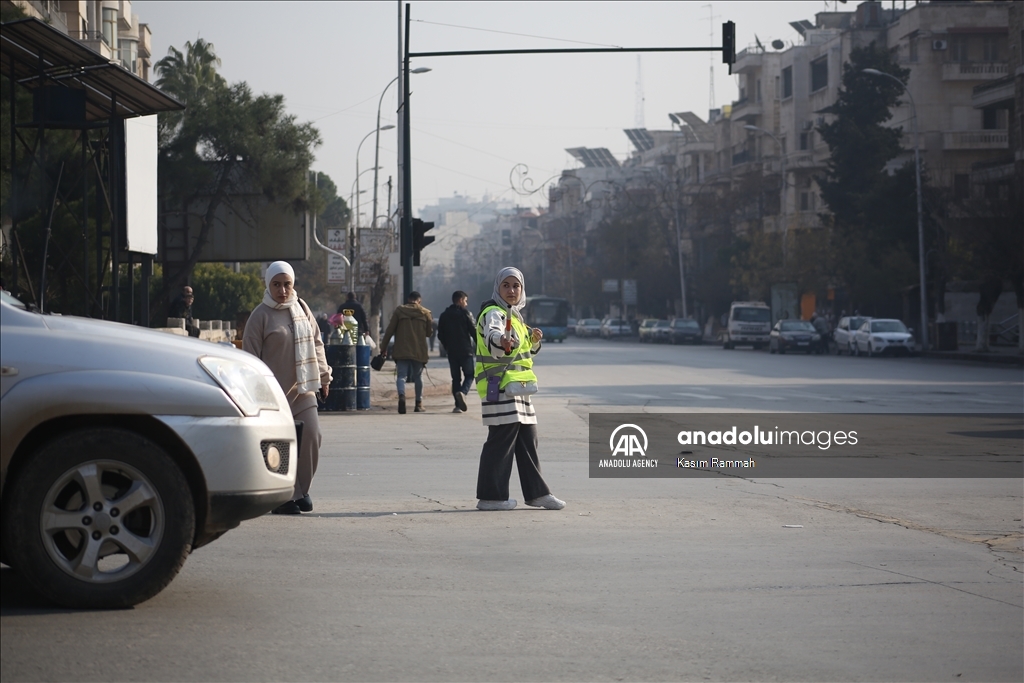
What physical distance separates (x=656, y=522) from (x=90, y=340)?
4405 mm

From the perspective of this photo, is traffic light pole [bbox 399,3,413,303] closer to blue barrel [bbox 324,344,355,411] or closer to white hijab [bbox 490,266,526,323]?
blue barrel [bbox 324,344,355,411]

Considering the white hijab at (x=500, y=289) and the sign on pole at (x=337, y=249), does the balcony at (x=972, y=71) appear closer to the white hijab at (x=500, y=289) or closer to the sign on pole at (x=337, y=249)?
the sign on pole at (x=337, y=249)

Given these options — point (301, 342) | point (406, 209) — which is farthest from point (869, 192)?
point (301, 342)

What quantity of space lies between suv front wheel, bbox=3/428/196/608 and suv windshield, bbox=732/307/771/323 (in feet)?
193

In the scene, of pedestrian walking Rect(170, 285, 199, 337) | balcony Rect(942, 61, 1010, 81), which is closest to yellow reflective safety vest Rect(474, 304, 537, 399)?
pedestrian walking Rect(170, 285, 199, 337)

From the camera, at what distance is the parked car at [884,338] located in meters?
47.6

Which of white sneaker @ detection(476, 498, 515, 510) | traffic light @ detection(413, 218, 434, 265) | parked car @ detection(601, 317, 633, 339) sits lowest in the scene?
white sneaker @ detection(476, 498, 515, 510)

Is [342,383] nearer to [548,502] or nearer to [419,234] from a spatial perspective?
[419,234]

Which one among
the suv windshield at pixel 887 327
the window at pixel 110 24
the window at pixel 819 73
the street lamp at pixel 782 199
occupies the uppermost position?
the window at pixel 819 73

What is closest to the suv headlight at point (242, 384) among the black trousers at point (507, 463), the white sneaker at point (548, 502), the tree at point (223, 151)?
the black trousers at point (507, 463)

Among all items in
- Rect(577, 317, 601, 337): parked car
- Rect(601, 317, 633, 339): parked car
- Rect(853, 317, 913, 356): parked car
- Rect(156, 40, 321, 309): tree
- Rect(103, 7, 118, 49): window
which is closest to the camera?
Rect(156, 40, 321, 309): tree

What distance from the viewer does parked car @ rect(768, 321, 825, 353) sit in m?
53.3

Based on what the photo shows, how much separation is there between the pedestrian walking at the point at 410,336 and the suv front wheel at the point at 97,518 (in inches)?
507

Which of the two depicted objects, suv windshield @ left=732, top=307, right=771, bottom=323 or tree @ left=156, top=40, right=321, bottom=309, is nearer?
tree @ left=156, top=40, right=321, bottom=309
